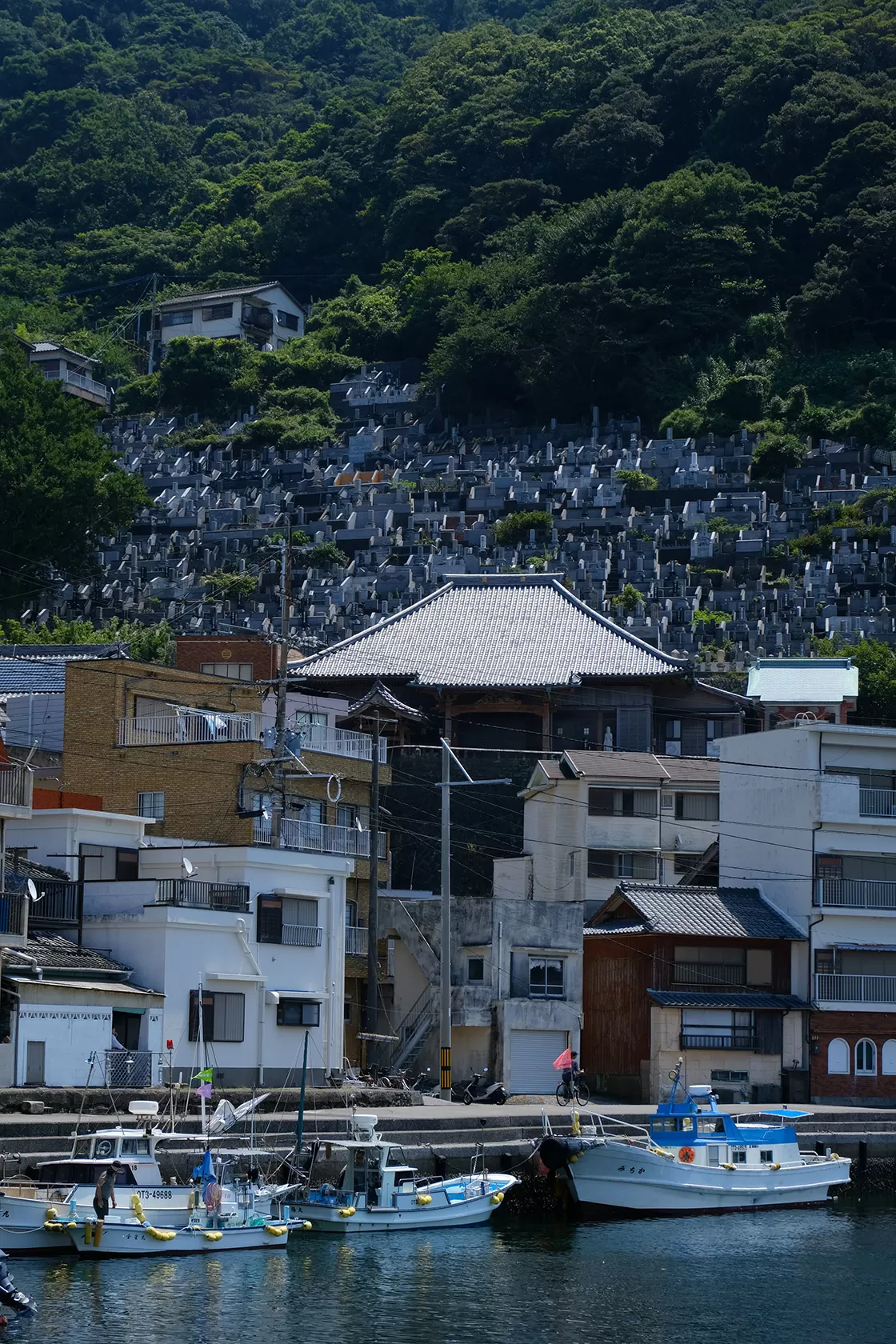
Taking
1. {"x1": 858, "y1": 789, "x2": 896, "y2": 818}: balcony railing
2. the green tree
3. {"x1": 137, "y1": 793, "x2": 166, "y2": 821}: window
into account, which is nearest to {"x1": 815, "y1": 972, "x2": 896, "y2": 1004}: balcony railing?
{"x1": 858, "y1": 789, "x2": 896, "y2": 818}: balcony railing

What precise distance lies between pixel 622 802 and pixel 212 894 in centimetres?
1568

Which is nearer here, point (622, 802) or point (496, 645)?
point (622, 802)

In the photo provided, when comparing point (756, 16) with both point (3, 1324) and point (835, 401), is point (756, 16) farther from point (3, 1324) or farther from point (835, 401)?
point (3, 1324)

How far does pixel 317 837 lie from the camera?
163 feet

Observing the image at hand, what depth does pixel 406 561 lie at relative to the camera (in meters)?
90.6

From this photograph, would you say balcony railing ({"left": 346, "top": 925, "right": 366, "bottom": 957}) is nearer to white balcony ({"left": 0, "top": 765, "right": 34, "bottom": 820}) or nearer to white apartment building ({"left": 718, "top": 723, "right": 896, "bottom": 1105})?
white apartment building ({"left": 718, "top": 723, "right": 896, "bottom": 1105})

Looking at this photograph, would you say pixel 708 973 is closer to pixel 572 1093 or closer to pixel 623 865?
pixel 572 1093

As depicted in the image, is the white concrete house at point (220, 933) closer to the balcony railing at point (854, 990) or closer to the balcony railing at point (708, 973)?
the balcony railing at point (708, 973)

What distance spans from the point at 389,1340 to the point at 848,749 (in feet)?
83.1

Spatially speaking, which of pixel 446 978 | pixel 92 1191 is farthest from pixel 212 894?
pixel 92 1191

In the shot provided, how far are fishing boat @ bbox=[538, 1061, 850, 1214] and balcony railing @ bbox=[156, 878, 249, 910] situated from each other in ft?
26.7

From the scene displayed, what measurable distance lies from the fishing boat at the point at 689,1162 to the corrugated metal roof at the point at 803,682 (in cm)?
1710

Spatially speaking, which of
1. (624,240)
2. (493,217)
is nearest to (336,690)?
(624,240)

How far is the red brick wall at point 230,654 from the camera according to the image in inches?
2628
